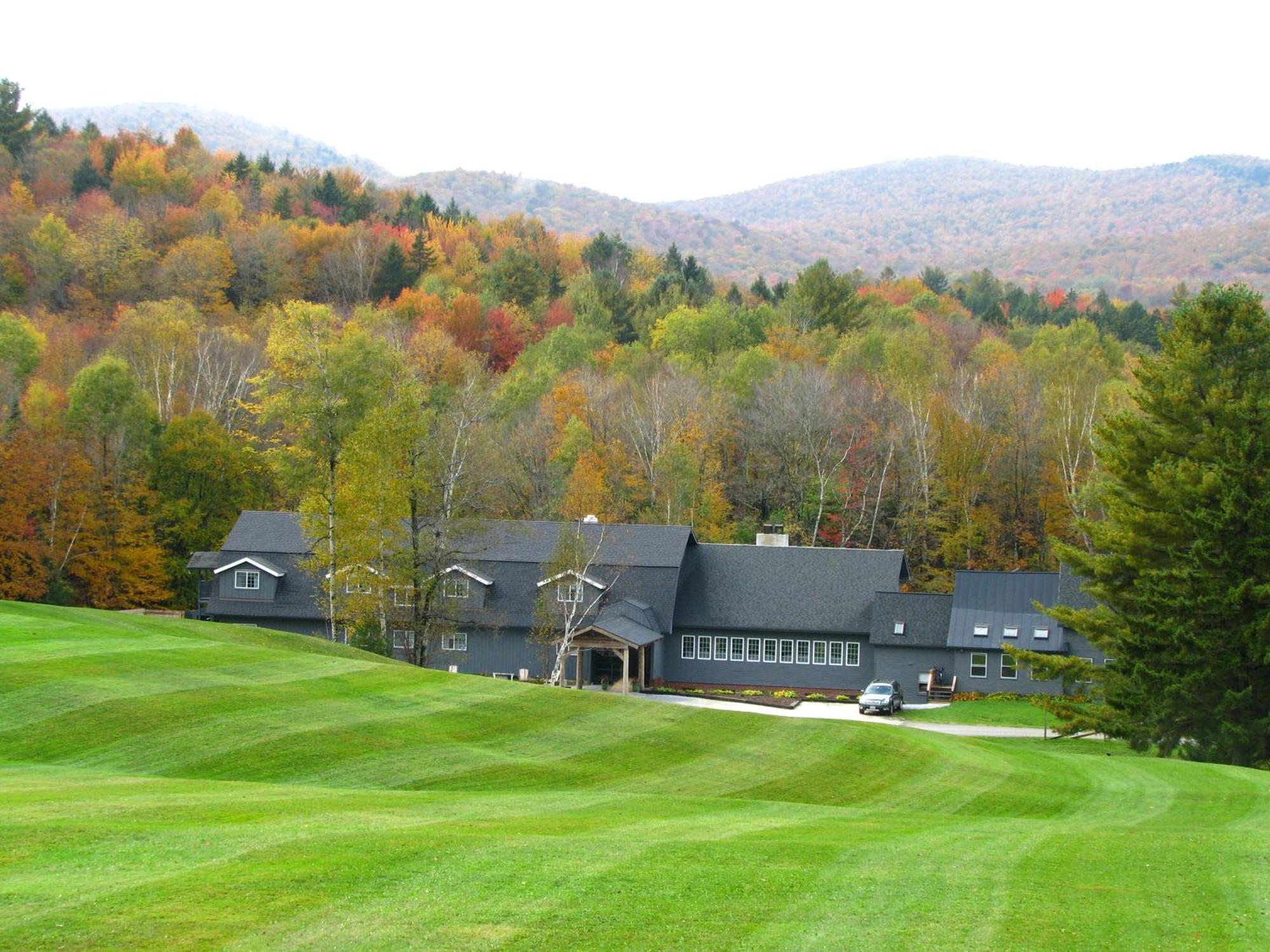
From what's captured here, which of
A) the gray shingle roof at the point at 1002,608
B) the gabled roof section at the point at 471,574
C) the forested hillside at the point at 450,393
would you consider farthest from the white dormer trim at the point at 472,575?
the gray shingle roof at the point at 1002,608

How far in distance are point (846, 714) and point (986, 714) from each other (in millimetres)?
5221

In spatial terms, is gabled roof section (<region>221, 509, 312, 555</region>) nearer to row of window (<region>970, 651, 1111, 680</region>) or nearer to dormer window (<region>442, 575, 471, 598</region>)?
dormer window (<region>442, 575, 471, 598</region>)

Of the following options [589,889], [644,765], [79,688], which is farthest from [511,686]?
[589,889]

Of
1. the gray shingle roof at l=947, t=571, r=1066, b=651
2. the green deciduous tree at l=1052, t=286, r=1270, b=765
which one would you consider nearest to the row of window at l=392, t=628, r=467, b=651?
the gray shingle roof at l=947, t=571, r=1066, b=651

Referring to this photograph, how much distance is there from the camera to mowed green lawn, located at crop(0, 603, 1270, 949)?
11648 millimetres

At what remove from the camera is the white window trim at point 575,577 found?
49812 mm

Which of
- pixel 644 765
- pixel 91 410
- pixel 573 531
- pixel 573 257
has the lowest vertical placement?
pixel 644 765

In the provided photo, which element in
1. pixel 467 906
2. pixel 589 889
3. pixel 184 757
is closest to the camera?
pixel 467 906

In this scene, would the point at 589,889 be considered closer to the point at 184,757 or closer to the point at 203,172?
the point at 184,757

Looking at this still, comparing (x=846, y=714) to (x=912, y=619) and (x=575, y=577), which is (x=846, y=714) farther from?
(x=575, y=577)

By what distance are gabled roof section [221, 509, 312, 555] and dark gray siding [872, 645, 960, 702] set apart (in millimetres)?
25113

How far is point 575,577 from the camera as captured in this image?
50.5 meters

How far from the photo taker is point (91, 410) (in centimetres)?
6144

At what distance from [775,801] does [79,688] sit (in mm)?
13737
